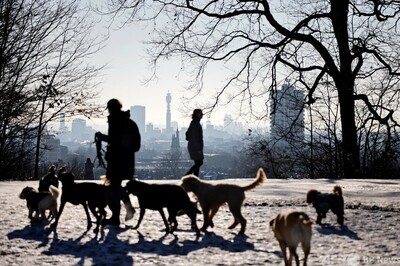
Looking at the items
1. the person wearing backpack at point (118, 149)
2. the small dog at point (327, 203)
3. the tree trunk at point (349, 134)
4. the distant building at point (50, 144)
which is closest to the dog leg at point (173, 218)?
the person wearing backpack at point (118, 149)

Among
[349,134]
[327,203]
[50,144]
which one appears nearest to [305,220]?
[327,203]

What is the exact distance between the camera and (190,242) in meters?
6.98

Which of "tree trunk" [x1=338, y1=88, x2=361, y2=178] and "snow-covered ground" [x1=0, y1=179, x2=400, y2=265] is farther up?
"tree trunk" [x1=338, y1=88, x2=361, y2=178]

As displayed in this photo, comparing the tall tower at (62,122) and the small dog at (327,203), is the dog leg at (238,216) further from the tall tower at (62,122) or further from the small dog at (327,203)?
the tall tower at (62,122)

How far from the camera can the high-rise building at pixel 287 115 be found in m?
22.3

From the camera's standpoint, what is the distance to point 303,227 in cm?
505

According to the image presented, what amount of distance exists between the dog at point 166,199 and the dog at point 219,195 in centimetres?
22

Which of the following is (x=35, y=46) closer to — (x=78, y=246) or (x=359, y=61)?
(x=359, y=61)

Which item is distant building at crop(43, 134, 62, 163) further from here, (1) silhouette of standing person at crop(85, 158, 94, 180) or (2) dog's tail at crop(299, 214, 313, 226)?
(2) dog's tail at crop(299, 214, 313, 226)

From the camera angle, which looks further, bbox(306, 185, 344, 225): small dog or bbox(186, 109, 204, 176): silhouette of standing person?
bbox(186, 109, 204, 176): silhouette of standing person

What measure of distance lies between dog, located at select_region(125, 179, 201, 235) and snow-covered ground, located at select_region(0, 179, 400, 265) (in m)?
0.29

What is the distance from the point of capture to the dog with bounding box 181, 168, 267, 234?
7.63 meters

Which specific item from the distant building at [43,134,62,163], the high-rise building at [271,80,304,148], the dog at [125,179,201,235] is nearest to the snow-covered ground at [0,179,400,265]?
the dog at [125,179,201,235]

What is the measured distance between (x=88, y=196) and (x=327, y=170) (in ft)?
70.9
